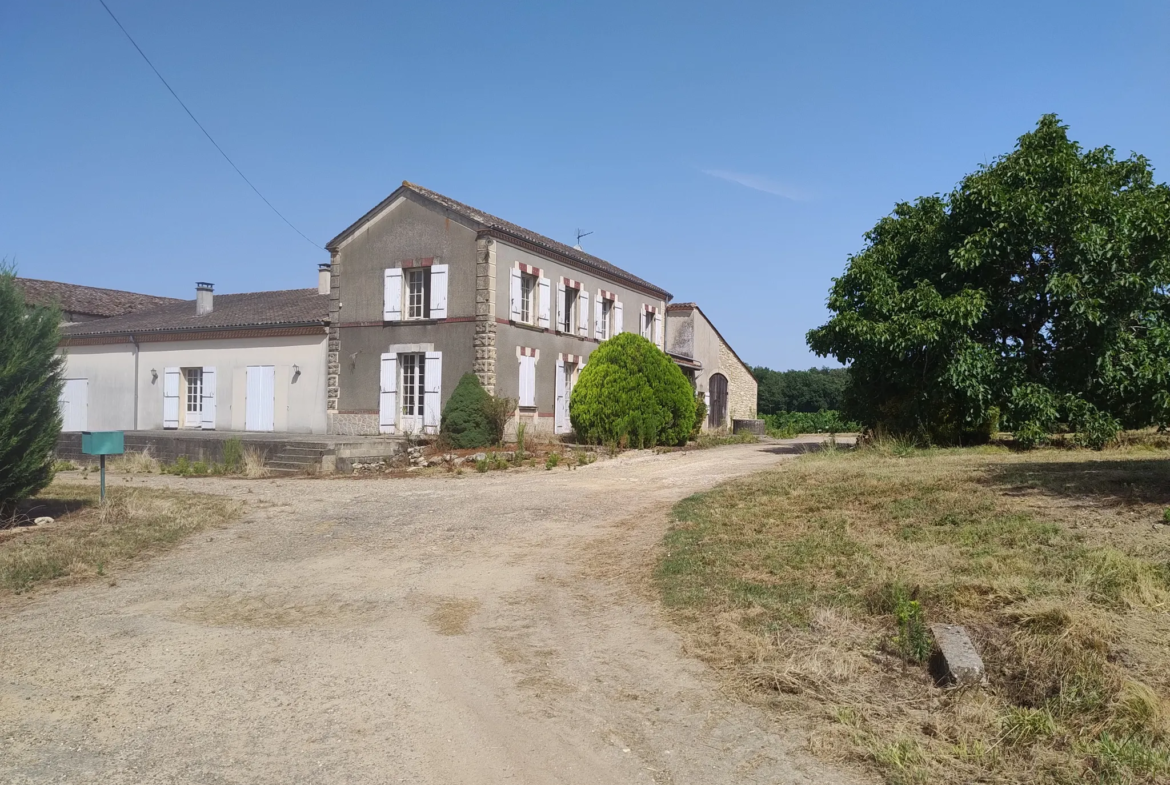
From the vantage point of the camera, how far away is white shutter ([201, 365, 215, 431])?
21766 mm

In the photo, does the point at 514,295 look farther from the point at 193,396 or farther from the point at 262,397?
the point at 193,396

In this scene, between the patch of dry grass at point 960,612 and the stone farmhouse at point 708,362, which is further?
the stone farmhouse at point 708,362

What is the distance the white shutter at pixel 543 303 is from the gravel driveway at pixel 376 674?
1186cm

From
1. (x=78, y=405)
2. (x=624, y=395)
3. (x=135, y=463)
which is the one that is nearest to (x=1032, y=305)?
(x=624, y=395)

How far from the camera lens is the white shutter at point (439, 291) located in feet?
61.7

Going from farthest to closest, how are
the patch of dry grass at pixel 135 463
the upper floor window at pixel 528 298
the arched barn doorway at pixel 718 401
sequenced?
the arched barn doorway at pixel 718 401 → the upper floor window at pixel 528 298 → the patch of dry grass at pixel 135 463

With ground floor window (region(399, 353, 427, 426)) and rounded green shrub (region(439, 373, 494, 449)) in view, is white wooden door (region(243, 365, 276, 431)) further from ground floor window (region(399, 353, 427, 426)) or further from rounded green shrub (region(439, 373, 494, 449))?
rounded green shrub (region(439, 373, 494, 449))

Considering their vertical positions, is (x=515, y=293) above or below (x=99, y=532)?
above

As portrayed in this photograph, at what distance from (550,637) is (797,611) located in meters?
1.54

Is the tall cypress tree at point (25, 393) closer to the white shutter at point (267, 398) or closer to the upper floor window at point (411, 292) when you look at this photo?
the upper floor window at point (411, 292)

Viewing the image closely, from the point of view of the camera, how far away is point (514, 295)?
62.8ft

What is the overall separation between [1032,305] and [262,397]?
16994mm

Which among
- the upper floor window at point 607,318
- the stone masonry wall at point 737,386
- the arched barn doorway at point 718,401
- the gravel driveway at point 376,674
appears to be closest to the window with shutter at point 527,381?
the upper floor window at point 607,318

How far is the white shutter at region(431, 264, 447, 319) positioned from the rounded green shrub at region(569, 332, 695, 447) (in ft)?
11.3
